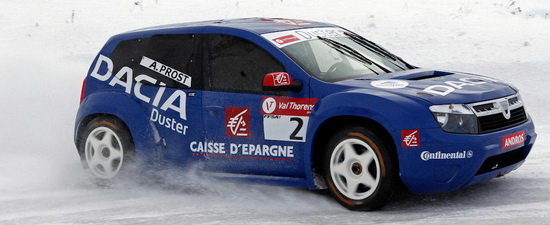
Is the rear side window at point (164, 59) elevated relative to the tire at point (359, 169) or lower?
elevated

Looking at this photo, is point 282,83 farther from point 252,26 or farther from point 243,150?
point 252,26

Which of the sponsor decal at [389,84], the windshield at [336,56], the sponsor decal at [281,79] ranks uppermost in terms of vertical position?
the windshield at [336,56]

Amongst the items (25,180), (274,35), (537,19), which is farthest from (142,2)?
(274,35)

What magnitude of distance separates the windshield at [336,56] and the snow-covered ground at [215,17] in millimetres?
1050

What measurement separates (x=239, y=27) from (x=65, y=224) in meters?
2.21

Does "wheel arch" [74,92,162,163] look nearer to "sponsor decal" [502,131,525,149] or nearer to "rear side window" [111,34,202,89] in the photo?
"rear side window" [111,34,202,89]

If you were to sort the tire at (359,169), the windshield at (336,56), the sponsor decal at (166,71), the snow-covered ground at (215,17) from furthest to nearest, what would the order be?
the sponsor decal at (166,71)
the windshield at (336,56)
the snow-covered ground at (215,17)
the tire at (359,169)

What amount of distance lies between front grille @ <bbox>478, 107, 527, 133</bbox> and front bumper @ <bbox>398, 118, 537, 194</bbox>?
62 millimetres

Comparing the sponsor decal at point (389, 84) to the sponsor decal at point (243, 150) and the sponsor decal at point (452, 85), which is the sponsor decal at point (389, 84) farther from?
the sponsor decal at point (243, 150)

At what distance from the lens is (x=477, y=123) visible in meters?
6.53

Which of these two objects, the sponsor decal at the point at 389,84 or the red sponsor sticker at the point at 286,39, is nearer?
the sponsor decal at the point at 389,84

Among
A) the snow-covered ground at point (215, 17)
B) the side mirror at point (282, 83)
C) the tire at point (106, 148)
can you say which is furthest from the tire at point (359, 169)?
the tire at point (106, 148)

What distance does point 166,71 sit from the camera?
798 cm

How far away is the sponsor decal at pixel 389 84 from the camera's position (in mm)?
6824
